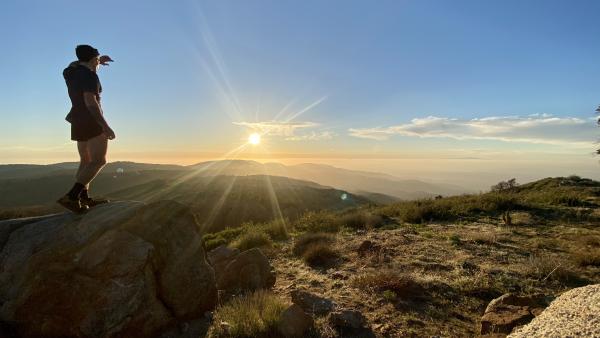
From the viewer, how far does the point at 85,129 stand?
572cm

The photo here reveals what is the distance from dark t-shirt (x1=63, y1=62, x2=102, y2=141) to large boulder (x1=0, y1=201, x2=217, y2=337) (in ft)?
4.37

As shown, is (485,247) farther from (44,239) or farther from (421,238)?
(44,239)

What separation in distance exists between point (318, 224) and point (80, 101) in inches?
437

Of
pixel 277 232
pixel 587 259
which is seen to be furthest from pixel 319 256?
pixel 587 259

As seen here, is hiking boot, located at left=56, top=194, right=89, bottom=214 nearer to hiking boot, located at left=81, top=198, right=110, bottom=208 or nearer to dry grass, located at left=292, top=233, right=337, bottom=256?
hiking boot, located at left=81, top=198, right=110, bottom=208

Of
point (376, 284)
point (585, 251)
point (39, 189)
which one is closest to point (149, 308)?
point (376, 284)

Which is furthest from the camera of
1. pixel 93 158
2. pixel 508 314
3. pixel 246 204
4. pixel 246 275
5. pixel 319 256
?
pixel 246 204

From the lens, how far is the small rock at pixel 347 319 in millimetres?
5707

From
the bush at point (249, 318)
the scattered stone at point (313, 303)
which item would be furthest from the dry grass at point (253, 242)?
the bush at point (249, 318)

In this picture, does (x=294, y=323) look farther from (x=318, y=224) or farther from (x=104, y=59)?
(x=318, y=224)

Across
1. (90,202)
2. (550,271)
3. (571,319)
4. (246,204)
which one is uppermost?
(90,202)

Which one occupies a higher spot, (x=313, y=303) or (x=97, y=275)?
(x=97, y=275)

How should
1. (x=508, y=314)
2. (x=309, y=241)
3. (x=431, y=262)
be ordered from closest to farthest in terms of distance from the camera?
(x=508, y=314) → (x=431, y=262) → (x=309, y=241)

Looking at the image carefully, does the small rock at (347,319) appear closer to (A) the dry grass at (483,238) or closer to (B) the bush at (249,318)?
(B) the bush at (249,318)
